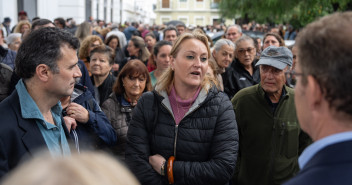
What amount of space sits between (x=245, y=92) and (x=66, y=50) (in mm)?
1746

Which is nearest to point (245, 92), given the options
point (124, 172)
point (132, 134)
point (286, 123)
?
point (286, 123)

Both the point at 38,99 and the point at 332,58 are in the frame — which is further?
the point at 38,99

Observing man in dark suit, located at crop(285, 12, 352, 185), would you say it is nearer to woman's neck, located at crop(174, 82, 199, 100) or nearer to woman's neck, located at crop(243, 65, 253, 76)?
woman's neck, located at crop(174, 82, 199, 100)

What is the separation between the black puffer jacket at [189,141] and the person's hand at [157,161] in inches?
1.5

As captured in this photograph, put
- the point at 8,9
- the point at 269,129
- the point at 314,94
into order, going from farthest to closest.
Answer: the point at 8,9 → the point at 269,129 → the point at 314,94

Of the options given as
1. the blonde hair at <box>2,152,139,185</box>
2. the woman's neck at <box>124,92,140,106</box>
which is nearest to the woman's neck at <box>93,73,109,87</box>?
the woman's neck at <box>124,92,140,106</box>

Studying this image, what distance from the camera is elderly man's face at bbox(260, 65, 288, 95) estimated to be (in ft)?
10.8

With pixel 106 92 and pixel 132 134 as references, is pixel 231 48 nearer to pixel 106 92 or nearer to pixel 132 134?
pixel 106 92

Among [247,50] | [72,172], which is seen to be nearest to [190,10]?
[247,50]

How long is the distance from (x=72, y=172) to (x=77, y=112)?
2.16 metres

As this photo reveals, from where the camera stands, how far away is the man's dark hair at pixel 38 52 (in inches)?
90.2

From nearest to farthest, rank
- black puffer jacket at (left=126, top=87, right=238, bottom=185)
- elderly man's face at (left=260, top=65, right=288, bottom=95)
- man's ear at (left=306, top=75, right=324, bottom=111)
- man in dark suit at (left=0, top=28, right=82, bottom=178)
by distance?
man's ear at (left=306, top=75, right=324, bottom=111) → man in dark suit at (left=0, top=28, right=82, bottom=178) → black puffer jacket at (left=126, top=87, right=238, bottom=185) → elderly man's face at (left=260, top=65, right=288, bottom=95)

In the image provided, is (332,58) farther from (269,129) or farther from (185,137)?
(269,129)

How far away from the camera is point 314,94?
4.31 ft
